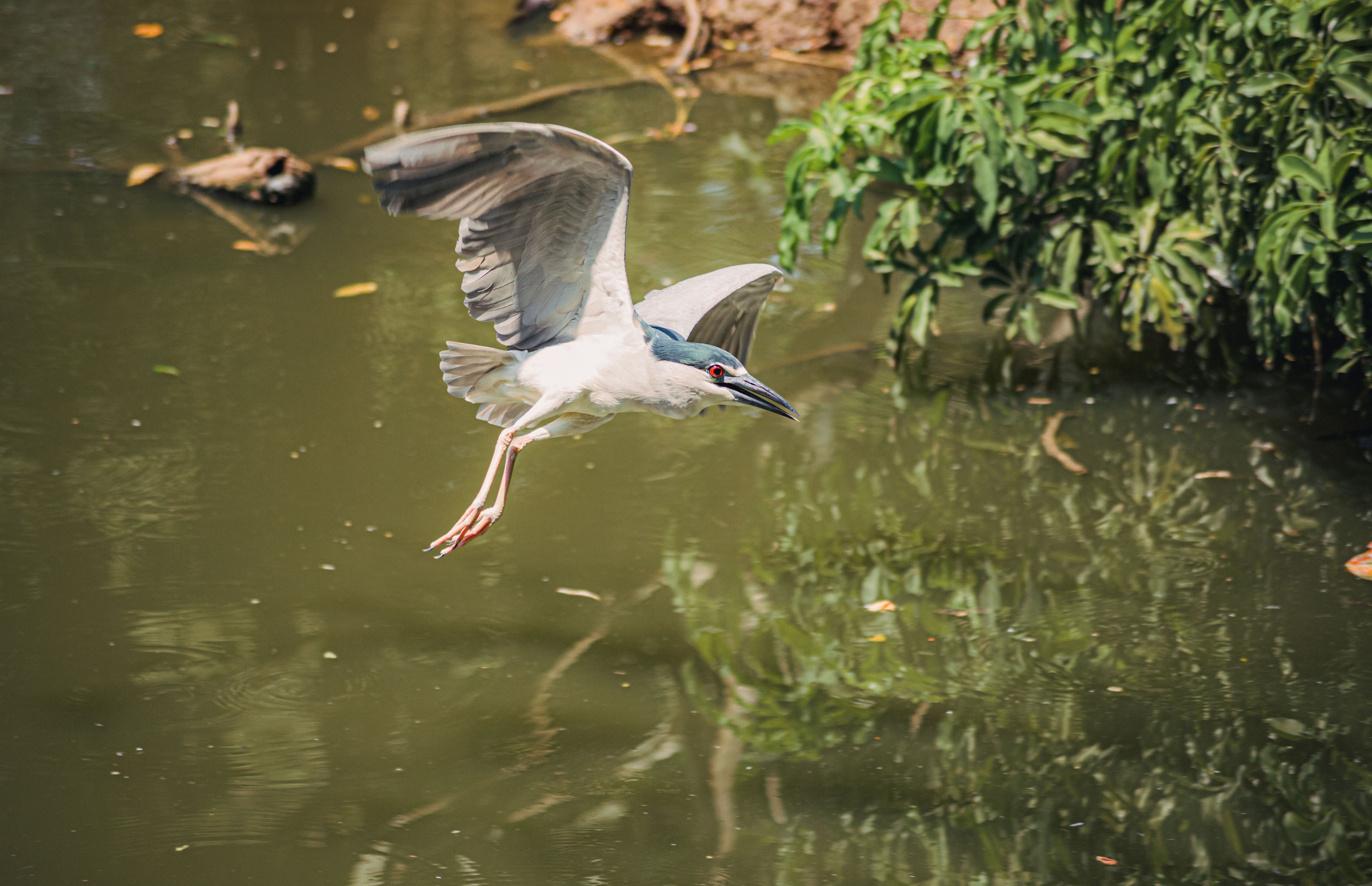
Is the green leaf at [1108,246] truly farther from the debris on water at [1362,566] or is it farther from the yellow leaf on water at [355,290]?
the yellow leaf on water at [355,290]

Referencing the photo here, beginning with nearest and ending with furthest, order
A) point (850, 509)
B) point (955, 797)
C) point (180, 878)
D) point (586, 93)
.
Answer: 1. point (180, 878)
2. point (955, 797)
3. point (850, 509)
4. point (586, 93)

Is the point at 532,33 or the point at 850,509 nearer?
the point at 850,509

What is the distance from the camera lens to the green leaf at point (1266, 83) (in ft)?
14.2

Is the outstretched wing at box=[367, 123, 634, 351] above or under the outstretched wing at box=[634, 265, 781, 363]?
above

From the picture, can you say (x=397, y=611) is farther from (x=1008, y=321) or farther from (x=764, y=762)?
(x=1008, y=321)

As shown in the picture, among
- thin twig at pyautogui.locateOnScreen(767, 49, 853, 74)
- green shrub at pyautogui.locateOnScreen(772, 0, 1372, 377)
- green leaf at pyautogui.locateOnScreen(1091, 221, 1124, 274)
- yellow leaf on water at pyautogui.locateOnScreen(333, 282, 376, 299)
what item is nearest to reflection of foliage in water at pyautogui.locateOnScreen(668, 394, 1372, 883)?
green shrub at pyautogui.locateOnScreen(772, 0, 1372, 377)

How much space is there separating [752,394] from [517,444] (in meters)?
0.62

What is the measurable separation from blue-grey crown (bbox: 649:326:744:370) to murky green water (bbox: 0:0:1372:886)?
1270mm

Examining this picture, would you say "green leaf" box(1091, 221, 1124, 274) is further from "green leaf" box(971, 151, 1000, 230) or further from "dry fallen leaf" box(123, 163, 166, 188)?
"dry fallen leaf" box(123, 163, 166, 188)

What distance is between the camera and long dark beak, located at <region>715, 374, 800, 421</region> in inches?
114

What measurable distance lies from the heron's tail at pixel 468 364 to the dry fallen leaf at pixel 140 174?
3910 mm

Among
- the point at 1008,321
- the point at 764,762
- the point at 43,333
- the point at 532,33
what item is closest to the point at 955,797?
the point at 764,762

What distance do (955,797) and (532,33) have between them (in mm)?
6759

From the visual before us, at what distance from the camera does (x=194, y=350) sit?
5.28 metres
